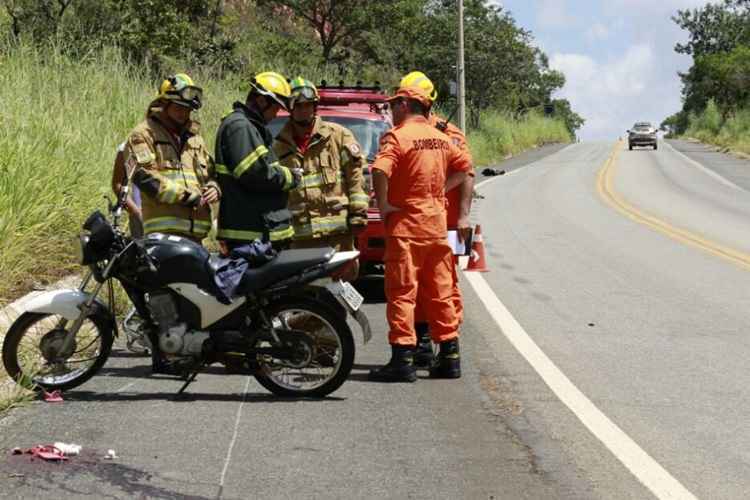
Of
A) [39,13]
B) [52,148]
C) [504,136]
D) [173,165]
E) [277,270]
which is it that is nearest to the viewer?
[277,270]

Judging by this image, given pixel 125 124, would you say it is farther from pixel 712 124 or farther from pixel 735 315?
pixel 712 124

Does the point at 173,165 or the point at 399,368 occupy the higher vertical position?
the point at 173,165

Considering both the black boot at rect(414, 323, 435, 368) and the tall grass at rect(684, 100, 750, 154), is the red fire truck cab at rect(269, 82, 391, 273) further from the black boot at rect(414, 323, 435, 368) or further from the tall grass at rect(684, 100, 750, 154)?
the tall grass at rect(684, 100, 750, 154)

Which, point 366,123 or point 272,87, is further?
point 366,123

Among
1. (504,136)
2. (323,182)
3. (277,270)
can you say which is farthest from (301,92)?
(504,136)

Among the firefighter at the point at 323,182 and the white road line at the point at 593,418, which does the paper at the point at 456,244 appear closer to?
the firefighter at the point at 323,182

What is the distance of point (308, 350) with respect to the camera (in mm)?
6859

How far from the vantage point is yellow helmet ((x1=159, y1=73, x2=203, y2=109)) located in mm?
7207

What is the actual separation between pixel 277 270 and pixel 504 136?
169ft

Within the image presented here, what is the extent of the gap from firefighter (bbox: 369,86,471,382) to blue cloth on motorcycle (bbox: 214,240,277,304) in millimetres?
969

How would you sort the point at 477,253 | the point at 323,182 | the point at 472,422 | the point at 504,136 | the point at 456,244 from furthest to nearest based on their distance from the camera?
the point at 504,136 < the point at 477,253 < the point at 456,244 < the point at 323,182 < the point at 472,422

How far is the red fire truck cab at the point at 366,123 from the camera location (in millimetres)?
→ 10688

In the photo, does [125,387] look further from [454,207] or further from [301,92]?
[454,207]

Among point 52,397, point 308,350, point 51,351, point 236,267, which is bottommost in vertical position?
point 52,397
